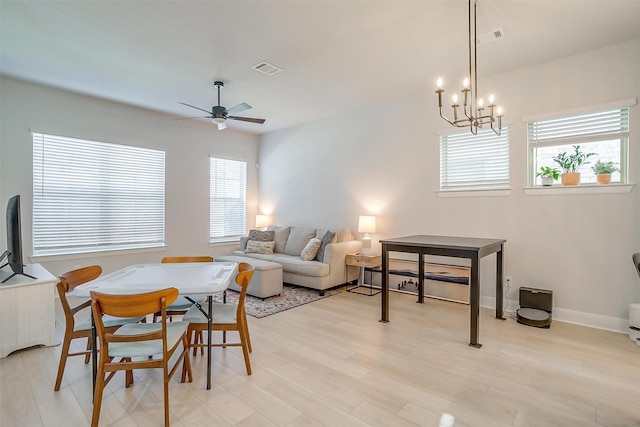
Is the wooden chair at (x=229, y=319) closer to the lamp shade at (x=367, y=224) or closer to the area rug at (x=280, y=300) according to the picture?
the area rug at (x=280, y=300)

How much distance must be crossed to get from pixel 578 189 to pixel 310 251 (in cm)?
345

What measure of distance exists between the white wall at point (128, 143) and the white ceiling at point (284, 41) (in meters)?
0.35

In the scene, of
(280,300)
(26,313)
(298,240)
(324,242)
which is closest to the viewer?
(26,313)

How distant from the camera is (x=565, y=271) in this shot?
3.62m

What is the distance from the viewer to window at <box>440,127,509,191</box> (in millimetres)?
4062

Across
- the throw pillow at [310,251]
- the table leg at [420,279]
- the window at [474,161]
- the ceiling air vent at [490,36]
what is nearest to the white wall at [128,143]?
the throw pillow at [310,251]

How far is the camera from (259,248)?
5715 millimetres

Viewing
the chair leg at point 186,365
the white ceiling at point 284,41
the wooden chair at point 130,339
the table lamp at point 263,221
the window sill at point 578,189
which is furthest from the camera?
the table lamp at point 263,221

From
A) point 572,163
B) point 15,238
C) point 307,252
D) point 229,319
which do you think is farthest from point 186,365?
point 572,163

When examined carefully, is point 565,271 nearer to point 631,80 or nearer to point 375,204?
point 631,80

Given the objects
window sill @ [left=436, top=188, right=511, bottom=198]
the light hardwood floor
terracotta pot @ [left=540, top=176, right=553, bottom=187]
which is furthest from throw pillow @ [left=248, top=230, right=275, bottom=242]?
terracotta pot @ [left=540, top=176, right=553, bottom=187]

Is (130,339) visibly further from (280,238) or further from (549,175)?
(549,175)

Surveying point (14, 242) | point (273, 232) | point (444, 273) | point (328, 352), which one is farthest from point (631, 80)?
point (14, 242)

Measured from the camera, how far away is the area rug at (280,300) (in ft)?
13.1
